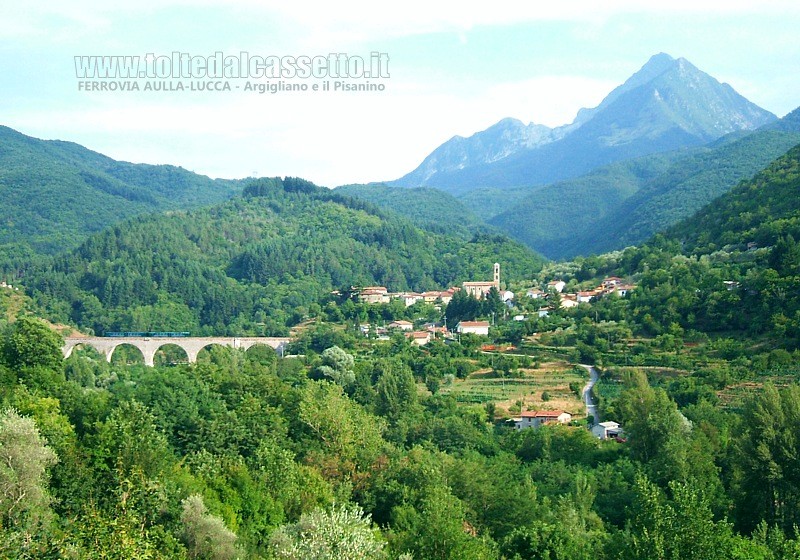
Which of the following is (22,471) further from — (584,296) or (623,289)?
(584,296)

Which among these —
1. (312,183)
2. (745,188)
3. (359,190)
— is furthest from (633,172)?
(745,188)

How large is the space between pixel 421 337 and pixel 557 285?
16.3m

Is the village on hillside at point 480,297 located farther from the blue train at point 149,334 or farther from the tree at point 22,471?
the tree at point 22,471

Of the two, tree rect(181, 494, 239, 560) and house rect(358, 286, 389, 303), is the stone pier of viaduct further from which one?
tree rect(181, 494, 239, 560)

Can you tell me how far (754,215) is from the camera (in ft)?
181

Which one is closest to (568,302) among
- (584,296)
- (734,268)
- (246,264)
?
(584,296)

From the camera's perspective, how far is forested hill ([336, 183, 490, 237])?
160 metres

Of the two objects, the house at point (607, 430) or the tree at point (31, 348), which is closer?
the tree at point (31, 348)

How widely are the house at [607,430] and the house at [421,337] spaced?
67.6 feet

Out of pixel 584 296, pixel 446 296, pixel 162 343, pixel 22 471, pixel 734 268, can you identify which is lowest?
pixel 162 343

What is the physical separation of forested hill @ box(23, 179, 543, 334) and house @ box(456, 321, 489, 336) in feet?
60.9

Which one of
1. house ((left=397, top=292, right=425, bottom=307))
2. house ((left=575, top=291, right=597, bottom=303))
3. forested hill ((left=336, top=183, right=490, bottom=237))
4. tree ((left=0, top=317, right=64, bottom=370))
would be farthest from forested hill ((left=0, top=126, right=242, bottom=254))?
tree ((left=0, top=317, right=64, bottom=370))

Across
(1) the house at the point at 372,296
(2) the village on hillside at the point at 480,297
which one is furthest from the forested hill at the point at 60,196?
(2) the village on hillside at the point at 480,297

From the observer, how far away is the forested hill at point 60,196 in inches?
4911
